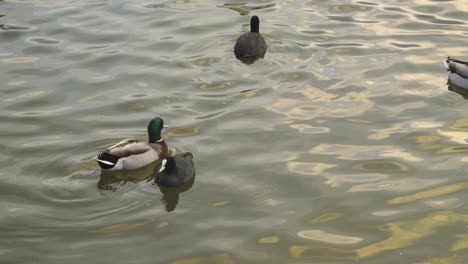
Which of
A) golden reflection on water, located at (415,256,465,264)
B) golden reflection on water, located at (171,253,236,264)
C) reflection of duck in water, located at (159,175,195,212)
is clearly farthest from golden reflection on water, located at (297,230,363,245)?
reflection of duck in water, located at (159,175,195,212)

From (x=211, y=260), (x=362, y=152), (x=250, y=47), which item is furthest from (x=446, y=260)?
(x=250, y=47)

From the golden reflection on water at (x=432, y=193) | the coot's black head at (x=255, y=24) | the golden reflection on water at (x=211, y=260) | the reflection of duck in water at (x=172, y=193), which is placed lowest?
the golden reflection on water at (x=211, y=260)

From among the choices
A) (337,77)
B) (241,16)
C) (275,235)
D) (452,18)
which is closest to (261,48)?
(337,77)

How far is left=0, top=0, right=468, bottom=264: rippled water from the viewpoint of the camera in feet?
35.2

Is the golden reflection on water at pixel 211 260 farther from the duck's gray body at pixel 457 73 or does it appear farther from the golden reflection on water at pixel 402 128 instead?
the duck's gray body at pixel 457 73

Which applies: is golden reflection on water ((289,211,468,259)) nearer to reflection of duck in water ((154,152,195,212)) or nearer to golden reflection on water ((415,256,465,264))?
golden reflection on water ((415,256,465,264))

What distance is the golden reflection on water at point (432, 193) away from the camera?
452 inches

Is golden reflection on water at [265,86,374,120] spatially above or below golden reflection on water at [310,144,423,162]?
above

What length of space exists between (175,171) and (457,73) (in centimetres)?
676

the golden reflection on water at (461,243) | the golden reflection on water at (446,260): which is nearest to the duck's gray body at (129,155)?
the golden reflection on water at (446,260)

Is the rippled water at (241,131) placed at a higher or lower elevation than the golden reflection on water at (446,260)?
higher

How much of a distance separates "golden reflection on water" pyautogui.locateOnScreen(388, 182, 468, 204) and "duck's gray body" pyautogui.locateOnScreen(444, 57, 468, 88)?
14.3ft

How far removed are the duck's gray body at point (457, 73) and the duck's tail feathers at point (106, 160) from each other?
285 inches

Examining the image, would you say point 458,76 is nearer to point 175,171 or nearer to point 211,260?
point 175,171
